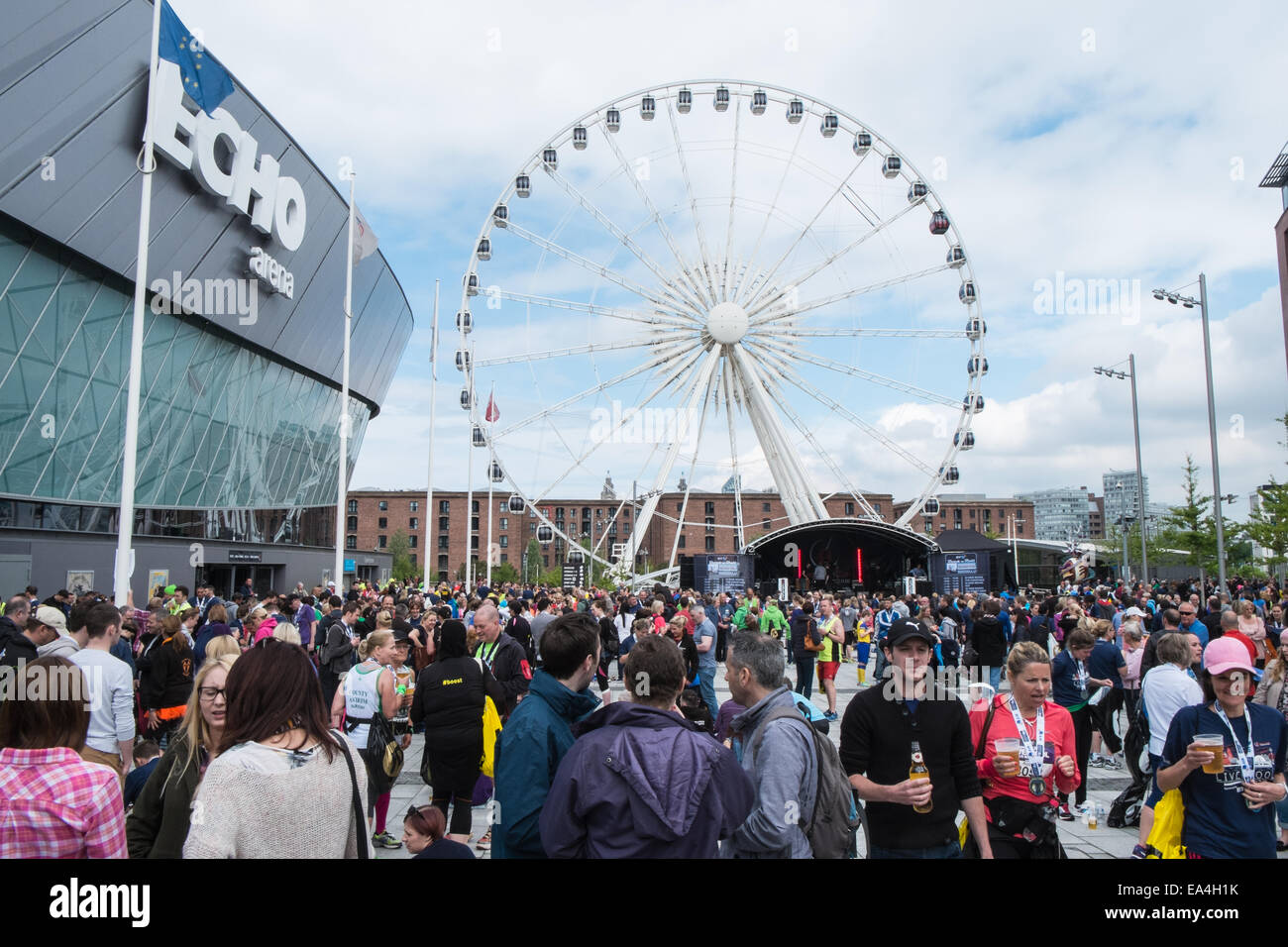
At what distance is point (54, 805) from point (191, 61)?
17.0 meters

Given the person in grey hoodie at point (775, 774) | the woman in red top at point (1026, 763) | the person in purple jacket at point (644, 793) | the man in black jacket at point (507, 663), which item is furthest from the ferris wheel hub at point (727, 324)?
the person in purple jacket at point (644, 793)

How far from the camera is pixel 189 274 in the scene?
26500mm

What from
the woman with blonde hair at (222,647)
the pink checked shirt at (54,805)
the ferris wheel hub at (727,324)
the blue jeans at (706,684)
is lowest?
the blue jeans at (706,684)

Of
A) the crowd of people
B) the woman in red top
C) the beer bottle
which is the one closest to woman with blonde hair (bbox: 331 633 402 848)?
the crowd of people

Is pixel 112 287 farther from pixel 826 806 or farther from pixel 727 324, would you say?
pixel 826 806

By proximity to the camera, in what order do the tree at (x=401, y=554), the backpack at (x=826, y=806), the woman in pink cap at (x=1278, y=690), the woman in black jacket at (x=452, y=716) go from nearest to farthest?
the backpack at (x=826, y=806)
the woman in black jacket at (x=452, y=716)
the woman in pink cap at (x=1278, y=690)
the tree at (x=401, y=554)

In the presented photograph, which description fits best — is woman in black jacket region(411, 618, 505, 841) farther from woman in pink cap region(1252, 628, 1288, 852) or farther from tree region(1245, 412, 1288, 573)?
tree region(1245, 412, 1288, 573)

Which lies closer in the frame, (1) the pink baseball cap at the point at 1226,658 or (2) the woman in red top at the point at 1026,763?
(1) the pink baseball cap at the point at 1226,658

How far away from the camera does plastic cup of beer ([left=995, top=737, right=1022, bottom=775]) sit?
390 centimetres

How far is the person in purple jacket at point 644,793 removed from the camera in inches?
106

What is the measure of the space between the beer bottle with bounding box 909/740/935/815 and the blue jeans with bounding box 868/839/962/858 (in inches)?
7.0

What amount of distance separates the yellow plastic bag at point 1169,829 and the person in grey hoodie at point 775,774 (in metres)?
1.68

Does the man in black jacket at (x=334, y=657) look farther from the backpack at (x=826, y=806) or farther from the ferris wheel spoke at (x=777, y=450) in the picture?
the ferris wheel spoke at (x=777, y=450)
